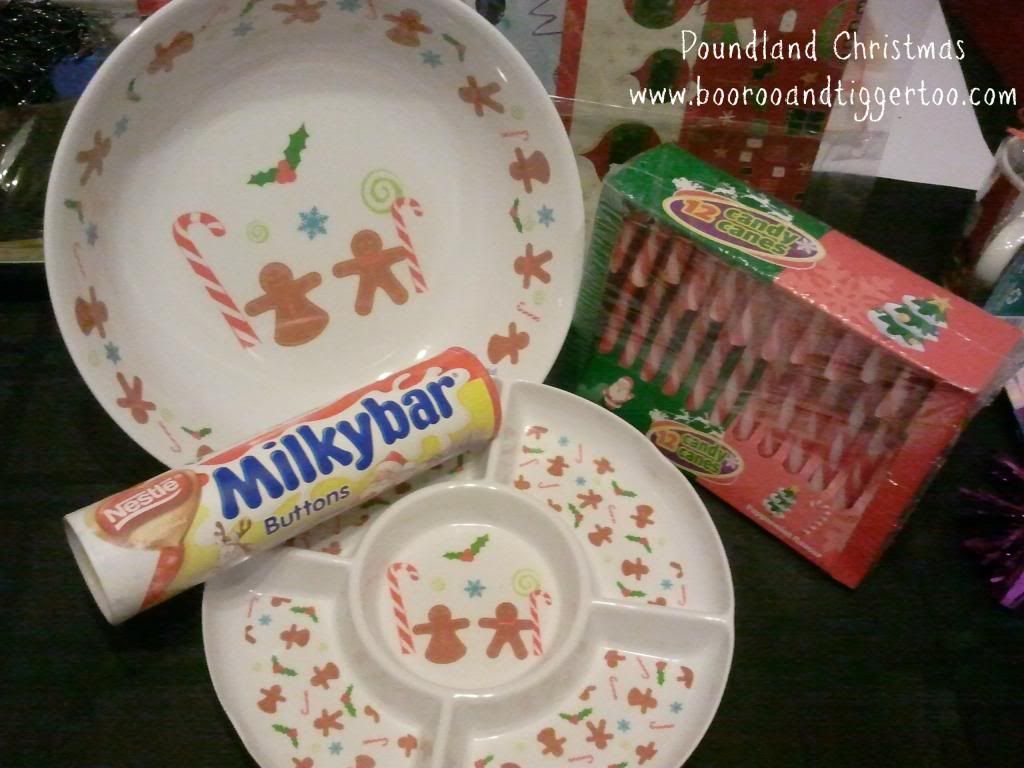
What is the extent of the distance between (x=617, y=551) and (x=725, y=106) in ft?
1.59

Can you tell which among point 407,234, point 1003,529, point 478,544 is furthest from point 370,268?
point 1003,529

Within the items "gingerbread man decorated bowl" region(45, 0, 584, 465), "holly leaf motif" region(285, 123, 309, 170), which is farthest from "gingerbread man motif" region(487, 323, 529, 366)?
"holly leaf motif" region(285, 123, 309, 170)

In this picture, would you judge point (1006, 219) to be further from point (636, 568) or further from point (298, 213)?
point (298, 213)

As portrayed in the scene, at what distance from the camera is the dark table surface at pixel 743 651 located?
0.70m

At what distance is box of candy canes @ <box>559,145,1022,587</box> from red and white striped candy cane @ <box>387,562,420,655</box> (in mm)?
255

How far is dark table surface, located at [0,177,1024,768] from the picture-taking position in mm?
699

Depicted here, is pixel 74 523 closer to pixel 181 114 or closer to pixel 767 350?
pixel 181 114

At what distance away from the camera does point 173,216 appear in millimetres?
735

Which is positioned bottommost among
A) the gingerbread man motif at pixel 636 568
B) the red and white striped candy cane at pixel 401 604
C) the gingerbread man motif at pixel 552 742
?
the red and white striped candy cane at pixel 401 604

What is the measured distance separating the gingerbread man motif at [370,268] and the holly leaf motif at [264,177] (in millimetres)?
84

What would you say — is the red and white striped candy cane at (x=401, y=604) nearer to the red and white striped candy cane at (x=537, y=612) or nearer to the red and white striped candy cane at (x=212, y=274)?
the red and white striped candy cane at (x=537, y=612)

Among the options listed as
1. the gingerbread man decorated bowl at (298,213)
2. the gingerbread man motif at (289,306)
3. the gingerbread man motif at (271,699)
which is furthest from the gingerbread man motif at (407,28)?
the gingerbread man motif at (271,699)

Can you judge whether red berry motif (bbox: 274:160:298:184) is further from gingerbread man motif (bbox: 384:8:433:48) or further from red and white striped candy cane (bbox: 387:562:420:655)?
red and white striped candy cane (bbox: 387:562:420:655)

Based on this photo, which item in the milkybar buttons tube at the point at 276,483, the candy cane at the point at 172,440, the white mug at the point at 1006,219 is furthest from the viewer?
the white mug at the point at 1006,219
